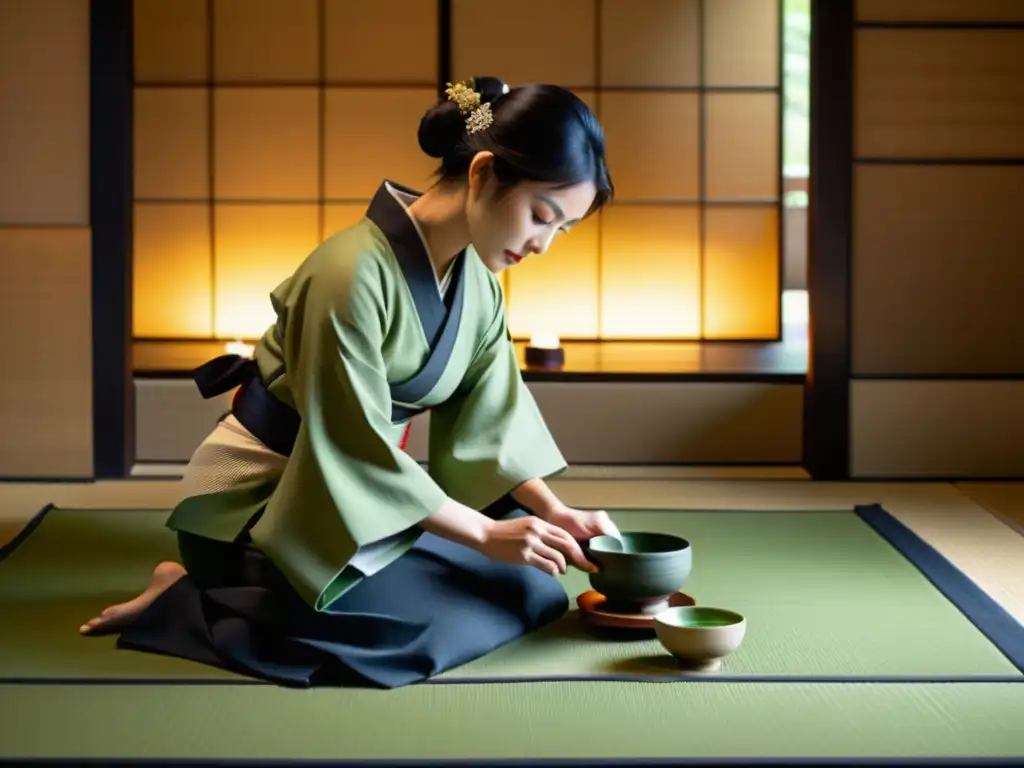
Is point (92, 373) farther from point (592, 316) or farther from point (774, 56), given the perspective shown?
point (774, 56)

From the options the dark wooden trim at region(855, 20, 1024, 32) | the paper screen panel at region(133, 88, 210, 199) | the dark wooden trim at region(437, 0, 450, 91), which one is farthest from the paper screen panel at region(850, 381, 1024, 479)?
the paper screen panel at region(133, 88, 210, 199)

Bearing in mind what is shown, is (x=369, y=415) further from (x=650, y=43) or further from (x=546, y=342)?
(x=650, y=43)

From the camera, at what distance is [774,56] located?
622cm

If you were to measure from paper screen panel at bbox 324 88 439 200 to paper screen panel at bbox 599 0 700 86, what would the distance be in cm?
75

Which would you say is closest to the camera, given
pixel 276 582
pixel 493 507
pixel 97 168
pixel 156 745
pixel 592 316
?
pixel 156 745

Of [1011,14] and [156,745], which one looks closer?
[156,745]

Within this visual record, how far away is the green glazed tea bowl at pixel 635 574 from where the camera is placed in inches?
108

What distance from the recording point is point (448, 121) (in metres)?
2.63

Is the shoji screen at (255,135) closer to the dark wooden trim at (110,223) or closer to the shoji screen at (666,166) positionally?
the shoji screen at (666,166)

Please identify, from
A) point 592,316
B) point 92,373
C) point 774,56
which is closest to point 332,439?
point 92,373

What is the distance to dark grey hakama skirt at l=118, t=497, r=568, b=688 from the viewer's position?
8.50 ft

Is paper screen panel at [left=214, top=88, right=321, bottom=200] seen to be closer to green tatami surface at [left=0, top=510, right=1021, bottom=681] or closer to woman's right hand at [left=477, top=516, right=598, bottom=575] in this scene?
green tatami surface at [left=0, top=510, right=1021, bottom=681]

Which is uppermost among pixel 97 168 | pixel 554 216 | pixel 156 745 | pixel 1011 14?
pixel 1011 14

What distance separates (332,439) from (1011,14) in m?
3.13
